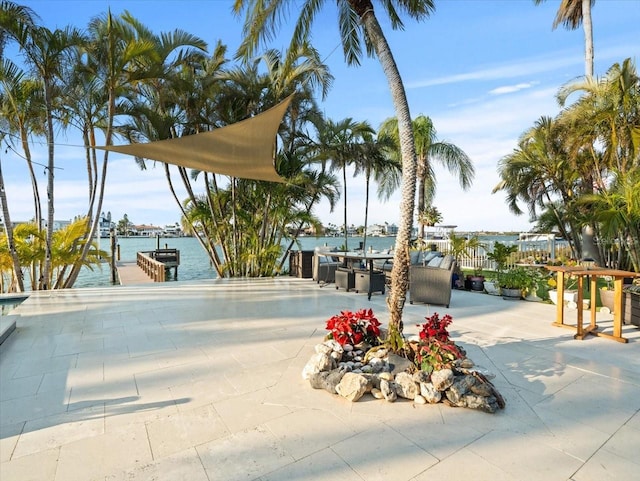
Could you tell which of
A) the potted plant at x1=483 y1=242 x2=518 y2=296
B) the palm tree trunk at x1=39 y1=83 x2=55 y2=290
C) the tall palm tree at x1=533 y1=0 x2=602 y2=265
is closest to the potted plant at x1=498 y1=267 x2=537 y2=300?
the potted plant at x1=483 y1=242 x2=518 y2=296

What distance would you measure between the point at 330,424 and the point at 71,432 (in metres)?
1.48

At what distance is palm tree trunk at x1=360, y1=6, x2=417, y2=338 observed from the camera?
274 centimetres

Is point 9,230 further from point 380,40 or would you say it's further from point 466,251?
point 466,251

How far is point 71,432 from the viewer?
6.30 ft

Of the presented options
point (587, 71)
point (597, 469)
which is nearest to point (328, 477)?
point (597, 469)

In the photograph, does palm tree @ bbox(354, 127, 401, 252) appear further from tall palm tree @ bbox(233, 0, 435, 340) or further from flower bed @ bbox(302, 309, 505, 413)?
flower bed @ bbox(302, 309, 505, 413)

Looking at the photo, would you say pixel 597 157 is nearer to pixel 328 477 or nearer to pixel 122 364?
pixel 328 477

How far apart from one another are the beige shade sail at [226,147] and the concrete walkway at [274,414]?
2374mm

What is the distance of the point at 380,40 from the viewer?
2904 millimetres

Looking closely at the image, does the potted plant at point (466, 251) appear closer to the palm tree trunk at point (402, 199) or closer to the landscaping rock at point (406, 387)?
the palm tree trunk at point (402, 199)

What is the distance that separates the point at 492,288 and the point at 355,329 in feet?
14.9

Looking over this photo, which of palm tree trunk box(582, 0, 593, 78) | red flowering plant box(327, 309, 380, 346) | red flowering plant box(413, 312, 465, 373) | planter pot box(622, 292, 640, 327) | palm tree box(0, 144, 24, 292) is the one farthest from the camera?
palm tree trunk box(582, 0, 593, 78)

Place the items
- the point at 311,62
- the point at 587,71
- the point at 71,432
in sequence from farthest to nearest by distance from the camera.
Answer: the point at 587,71, the point at 311,62, the point at 71,432

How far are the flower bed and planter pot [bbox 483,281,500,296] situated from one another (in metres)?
4.23
